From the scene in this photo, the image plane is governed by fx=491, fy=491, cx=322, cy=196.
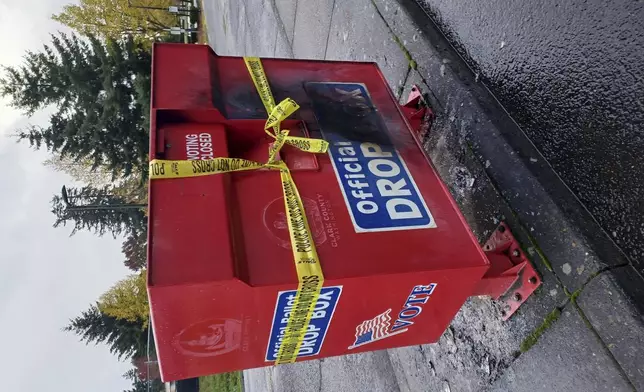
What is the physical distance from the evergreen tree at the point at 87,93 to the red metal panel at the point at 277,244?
1028 centimetres

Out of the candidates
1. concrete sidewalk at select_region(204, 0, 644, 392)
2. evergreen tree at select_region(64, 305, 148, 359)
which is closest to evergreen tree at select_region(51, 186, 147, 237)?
evergreen tree at select_region(64, 305, 148, 359)

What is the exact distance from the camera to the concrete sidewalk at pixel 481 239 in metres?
1.67

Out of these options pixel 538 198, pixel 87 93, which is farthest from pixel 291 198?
pixel 87 93

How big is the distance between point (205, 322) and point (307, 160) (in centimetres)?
74

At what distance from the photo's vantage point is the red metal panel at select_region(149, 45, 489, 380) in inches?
58.2

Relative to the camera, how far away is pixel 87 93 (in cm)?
1161

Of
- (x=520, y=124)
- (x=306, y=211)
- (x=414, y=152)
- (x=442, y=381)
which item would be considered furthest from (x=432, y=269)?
(x=442, y=381)

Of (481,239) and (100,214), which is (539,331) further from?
(100,214)

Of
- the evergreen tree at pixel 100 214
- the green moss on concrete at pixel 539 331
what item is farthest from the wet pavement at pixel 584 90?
the evergreen tree at pixel 100 214

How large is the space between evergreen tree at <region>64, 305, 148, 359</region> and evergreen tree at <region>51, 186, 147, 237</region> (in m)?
3.30

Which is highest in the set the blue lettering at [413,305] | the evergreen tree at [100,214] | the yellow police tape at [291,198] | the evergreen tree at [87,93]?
the yellow police tape at [291,198]

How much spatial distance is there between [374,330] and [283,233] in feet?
1.93

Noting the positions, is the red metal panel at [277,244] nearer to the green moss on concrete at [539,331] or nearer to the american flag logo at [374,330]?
the american flag logo at [374,330]

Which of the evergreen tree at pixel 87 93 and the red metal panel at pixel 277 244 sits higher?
the red metal panel at pixel 277 244
